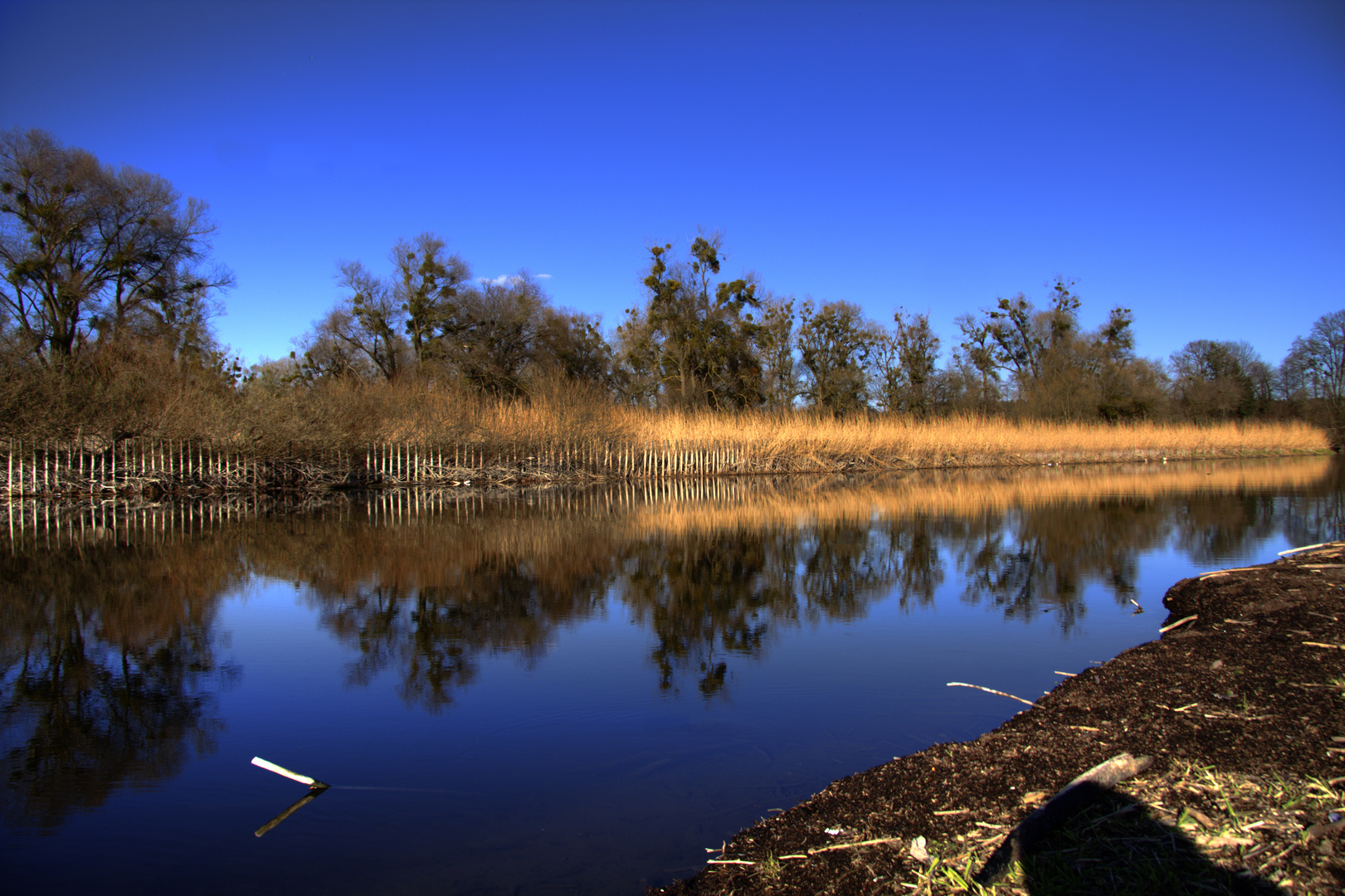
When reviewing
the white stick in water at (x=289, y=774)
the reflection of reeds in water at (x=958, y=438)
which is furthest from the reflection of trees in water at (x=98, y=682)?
the reflection of reeds in water at (x=958, y=438)

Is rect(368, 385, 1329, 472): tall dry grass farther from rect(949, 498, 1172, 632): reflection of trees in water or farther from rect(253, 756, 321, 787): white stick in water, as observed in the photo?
rect(253, 756, 321, 787): white stick in water

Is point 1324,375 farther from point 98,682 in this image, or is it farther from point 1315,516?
point 98,682

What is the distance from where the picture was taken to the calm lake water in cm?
289

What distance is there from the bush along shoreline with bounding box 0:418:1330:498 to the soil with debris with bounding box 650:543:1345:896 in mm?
20899

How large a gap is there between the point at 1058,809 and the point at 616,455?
25481 mm

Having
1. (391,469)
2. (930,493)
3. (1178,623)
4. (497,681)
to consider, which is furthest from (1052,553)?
(391,469)

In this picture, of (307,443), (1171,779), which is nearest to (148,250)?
(307,443)

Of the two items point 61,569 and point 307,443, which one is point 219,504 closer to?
point 307,443

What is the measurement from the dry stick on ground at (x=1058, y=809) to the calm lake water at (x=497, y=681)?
1.01 meters

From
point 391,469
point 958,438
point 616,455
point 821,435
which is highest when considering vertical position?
point 821,435

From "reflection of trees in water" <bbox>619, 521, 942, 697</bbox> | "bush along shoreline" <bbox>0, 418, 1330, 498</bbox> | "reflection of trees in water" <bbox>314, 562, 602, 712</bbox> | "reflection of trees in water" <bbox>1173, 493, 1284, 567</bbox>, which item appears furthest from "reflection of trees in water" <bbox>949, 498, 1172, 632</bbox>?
"bush along shoreline" <bbox>0, 418, 1330, 498</bbox>

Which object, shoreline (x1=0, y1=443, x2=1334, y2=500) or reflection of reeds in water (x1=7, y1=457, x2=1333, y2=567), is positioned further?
shoreline (x1=0, y1=443, x2=1334, y2=500)

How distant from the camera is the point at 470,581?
809 centimetres

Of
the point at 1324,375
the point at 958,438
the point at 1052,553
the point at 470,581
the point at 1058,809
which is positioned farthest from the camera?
the point at 1324,375
